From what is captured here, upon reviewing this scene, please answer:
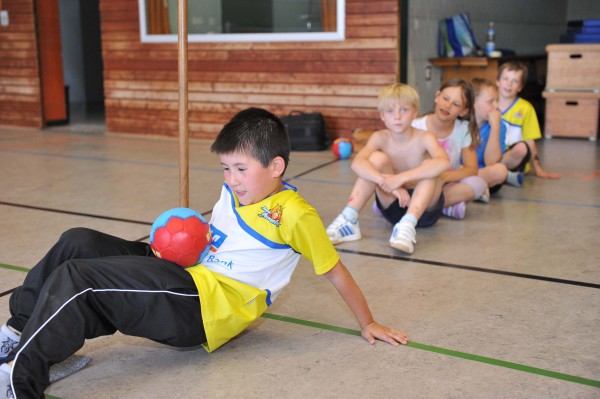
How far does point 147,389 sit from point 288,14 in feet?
15.4

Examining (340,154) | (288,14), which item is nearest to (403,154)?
(340,154)

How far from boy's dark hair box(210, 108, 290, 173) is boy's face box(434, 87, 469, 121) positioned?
1585mm

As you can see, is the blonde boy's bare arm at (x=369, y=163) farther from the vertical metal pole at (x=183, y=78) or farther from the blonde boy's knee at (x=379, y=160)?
the vertical metal pole at (x=183, y=78)

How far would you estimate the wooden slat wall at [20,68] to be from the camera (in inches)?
284

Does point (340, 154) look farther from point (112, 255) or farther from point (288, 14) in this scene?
point (112, 255)

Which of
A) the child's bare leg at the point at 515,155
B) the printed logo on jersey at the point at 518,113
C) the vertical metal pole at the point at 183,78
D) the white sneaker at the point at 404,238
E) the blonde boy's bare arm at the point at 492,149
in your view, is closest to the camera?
the vertical metal pole at the point at 183,78

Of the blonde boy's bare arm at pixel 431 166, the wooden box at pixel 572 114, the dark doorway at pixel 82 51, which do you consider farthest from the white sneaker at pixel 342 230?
the dark doorway at pixel 82 51

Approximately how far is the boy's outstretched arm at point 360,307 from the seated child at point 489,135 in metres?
1.95

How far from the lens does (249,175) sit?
1.79 metres

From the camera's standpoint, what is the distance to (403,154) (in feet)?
9.98

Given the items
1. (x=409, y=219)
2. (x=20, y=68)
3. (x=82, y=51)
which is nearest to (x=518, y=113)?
(x=409, y=219)

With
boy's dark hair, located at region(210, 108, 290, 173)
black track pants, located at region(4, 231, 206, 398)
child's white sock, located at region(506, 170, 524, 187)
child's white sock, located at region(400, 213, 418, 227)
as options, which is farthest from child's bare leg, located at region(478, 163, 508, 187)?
black track pants, located at region(4, 231, 206, 398)

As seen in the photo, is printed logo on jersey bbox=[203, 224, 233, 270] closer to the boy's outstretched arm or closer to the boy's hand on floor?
the boy's outstretched arm

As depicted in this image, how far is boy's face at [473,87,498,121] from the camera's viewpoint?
148 inches
